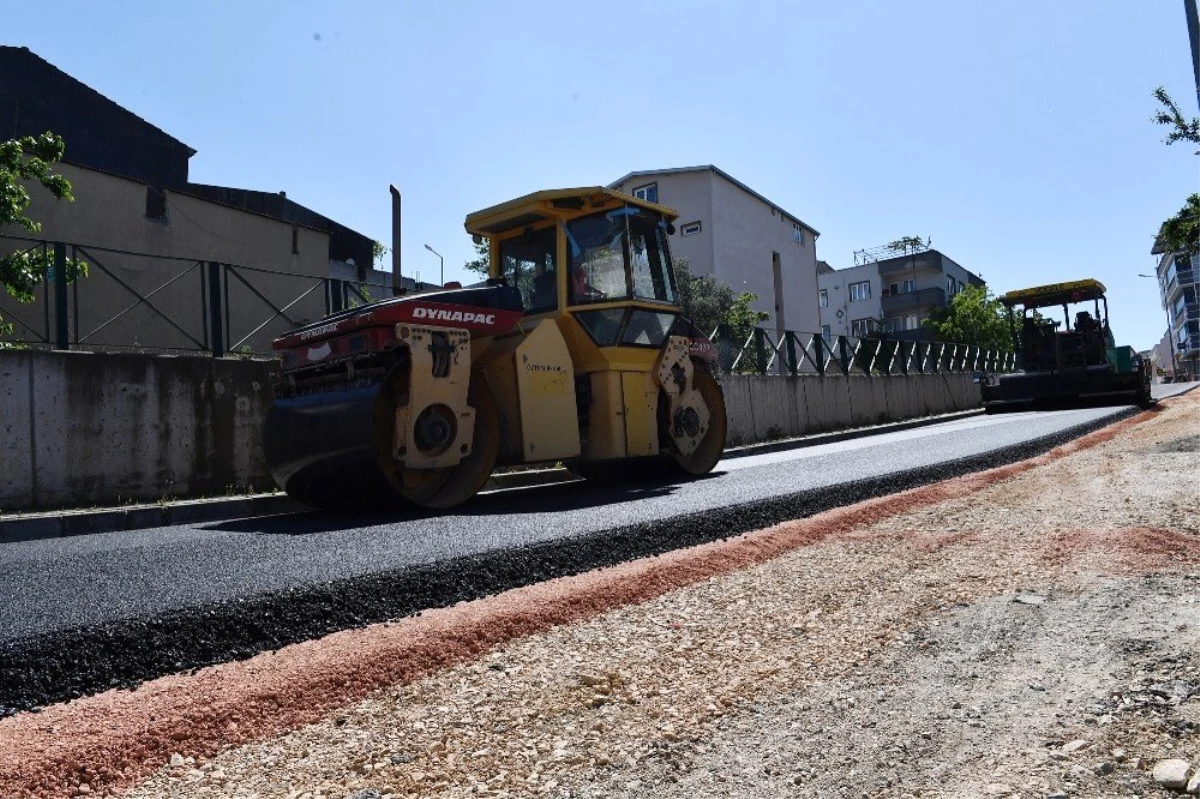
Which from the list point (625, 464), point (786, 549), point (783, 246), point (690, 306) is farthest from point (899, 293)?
point (786, 549)

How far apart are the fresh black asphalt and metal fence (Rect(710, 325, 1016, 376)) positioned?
8.11 meters

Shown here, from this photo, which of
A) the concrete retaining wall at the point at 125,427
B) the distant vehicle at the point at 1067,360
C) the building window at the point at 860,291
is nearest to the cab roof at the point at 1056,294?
the distant vehicle at the point at 1067,360

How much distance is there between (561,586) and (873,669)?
1.37m

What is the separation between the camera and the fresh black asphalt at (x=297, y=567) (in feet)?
9.00

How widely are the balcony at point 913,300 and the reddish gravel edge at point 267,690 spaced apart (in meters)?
51.9

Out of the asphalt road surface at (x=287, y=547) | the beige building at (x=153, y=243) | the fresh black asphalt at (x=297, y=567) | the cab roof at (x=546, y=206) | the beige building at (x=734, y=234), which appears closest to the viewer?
the fresh black asphalt at (x=297, y=567)

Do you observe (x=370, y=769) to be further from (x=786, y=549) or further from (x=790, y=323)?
(x=790, y=323)

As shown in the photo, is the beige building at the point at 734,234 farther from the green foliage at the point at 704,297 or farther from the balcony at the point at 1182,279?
the balcony at the point at 1182,279

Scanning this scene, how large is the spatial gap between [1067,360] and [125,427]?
17947 mm

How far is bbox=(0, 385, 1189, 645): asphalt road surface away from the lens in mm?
3342

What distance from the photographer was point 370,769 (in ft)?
6.27

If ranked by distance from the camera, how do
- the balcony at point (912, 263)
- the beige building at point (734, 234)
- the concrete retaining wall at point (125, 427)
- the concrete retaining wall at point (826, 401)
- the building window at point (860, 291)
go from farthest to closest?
the building window at point (860, 291), the balcony at point (912, 263), the beige building at point (734, 234), the concrete retaining wall at point (826, 401), the concrete retaining wall at point (125, 427)

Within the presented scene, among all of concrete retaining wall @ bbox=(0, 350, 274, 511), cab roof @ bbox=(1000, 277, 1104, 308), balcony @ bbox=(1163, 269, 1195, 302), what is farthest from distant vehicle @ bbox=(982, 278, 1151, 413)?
balcony @ bbox=(1163, 269, 1195, 302)

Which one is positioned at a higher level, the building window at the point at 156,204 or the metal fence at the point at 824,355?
the building window at the point at 156,204
